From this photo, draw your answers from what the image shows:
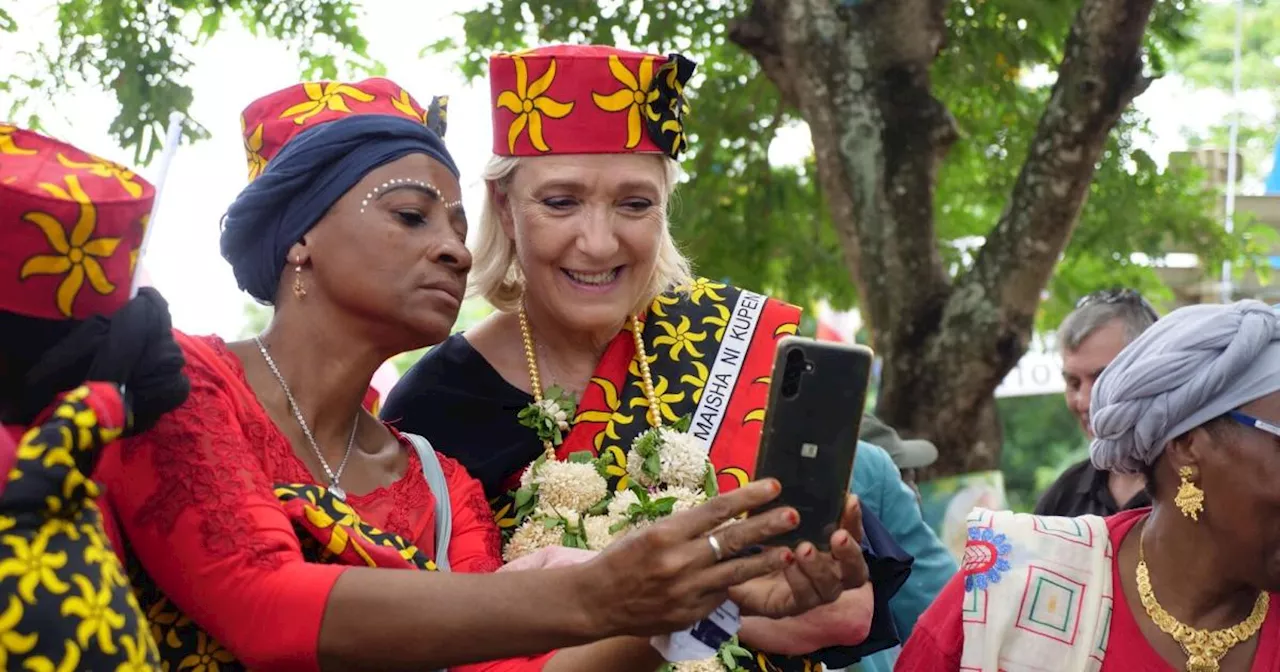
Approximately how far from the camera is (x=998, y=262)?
26.9 ft

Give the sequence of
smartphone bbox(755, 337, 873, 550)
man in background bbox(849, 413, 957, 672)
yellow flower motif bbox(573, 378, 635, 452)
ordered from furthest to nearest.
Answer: man in background bbox(849, 413, 957, 672), yellow flower motif bbox(573, 378, 635, 452), smartphone bbox(755, 337, 873, 550)

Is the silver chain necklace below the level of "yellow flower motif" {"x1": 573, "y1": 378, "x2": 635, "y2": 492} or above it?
above

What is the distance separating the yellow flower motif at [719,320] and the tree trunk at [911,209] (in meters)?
4.36

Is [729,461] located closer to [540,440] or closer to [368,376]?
[540,440]

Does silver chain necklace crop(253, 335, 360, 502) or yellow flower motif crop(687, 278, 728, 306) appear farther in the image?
yellow flower motif crop(687, 278, 728, 306)

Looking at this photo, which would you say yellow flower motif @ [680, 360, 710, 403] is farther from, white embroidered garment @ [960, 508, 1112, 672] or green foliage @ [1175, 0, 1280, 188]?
green foliage @ [1175, 0, 1280, 188]

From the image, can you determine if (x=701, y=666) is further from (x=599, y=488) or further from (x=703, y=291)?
(x=703, y=291)

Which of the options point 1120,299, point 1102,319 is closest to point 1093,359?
point 1102,319

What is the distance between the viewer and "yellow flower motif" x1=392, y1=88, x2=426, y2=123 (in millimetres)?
3268

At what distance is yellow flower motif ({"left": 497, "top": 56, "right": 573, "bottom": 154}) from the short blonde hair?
0.29 feet

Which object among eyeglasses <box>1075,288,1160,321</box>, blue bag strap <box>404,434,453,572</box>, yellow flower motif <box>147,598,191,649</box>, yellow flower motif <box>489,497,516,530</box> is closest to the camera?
yellow flower motif <box>147,598,191,649</box>

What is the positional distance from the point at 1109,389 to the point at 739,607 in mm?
1565

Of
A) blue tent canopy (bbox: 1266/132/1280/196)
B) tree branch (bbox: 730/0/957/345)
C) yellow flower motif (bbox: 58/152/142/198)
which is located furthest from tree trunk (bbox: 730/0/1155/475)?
blue tent canopy (bbox: 1266/132/1280/196)

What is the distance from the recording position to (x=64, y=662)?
85.4 inches
